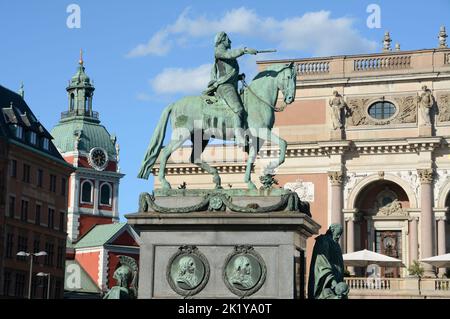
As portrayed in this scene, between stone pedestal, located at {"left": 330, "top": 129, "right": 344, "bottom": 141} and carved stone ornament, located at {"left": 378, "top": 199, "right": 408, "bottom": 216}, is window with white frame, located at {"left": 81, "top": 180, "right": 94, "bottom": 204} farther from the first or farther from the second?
carved stone ornament, located at {"left": 378, "top": 199, "right": 408, "bottom": 216}

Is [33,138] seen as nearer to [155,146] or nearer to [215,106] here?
[155,146]

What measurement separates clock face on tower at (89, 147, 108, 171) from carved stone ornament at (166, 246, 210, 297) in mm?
119708

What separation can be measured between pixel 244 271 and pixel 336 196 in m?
48.4

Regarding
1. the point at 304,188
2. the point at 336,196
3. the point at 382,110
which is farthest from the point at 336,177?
the point at 382,110

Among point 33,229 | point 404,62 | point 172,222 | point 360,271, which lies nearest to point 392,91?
point 404,62

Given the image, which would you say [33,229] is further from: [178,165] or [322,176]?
[322,176]

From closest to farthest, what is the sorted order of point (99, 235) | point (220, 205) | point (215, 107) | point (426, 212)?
point (220, 205) → point (215, 107) → point (426, 212) → point (99, 235)

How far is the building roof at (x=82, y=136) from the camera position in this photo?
462ft

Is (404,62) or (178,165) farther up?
(404,62)

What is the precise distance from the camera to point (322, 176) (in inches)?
2768

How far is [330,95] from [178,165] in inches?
459

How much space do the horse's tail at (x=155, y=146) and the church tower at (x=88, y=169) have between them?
111 metres

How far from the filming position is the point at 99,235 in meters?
125

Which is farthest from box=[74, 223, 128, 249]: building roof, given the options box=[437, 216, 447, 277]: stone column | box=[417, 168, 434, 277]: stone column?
box=[437, 216, 447, 277]: stone column
